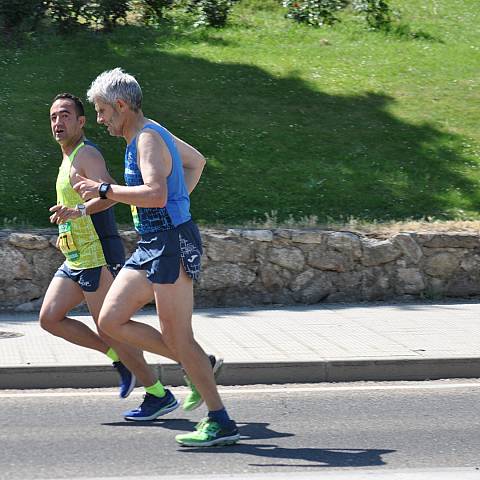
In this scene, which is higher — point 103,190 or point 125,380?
point 103,190

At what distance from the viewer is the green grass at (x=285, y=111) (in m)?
13.2

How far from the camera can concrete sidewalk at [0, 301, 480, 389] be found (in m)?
7.98

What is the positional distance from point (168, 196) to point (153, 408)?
4.80 ft

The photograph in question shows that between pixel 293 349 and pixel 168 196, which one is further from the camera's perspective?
pixel 293 349

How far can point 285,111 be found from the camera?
15703 millimetres

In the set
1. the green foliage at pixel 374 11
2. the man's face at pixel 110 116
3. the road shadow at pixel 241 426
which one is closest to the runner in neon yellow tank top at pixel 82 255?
the road shadow at pixel 241 426

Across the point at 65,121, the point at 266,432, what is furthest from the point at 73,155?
the point at 266,432

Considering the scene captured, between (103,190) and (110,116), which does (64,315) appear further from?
(110,116)

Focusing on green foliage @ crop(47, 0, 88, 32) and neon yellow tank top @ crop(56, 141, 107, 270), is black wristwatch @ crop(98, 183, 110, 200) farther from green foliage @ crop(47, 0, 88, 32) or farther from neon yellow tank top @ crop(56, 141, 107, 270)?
green foliage @ crop(47, 0, 88, 32)

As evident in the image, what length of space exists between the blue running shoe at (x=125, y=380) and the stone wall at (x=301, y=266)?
3.87 metres

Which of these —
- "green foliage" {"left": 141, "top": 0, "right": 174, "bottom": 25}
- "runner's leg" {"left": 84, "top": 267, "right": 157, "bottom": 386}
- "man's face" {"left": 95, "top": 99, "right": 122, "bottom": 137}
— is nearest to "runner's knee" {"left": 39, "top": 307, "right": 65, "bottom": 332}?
"runner's leg" {"left": 84, "top": 267, "right": 157, "bottom": 386}

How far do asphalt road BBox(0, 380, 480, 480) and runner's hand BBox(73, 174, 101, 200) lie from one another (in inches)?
55.2

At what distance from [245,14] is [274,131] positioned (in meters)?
5.96

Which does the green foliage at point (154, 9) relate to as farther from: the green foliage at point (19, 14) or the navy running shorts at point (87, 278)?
the navy running shorts at point (87, 278)
